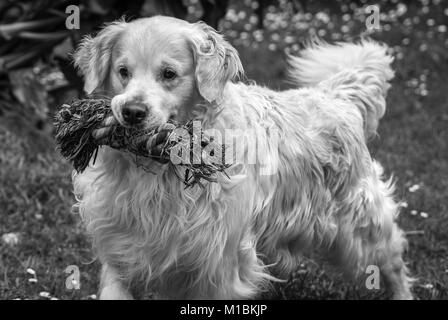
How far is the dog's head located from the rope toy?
8 centimetres

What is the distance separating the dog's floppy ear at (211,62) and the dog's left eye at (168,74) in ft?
0.36

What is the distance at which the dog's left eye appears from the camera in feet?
13.2

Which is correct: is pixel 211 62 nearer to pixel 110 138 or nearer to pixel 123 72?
pixel 123 72

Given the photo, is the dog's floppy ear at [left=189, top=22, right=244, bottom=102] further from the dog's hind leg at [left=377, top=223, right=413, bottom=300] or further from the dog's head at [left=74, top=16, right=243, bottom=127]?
the dog's hind leg at [left=377, top=223, right=413, bottom=300]

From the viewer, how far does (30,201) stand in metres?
6.10

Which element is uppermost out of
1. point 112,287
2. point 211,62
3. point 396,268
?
point 211,62

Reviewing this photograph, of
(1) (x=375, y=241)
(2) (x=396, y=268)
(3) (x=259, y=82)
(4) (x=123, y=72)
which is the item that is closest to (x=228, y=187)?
(4) (x=123, y=72)

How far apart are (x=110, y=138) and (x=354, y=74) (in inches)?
69.1

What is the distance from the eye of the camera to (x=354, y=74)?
5.25 m

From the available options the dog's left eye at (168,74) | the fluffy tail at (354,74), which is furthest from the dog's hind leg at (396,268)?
the dog's left eye at (168,74)

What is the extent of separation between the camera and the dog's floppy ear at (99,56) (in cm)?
421
